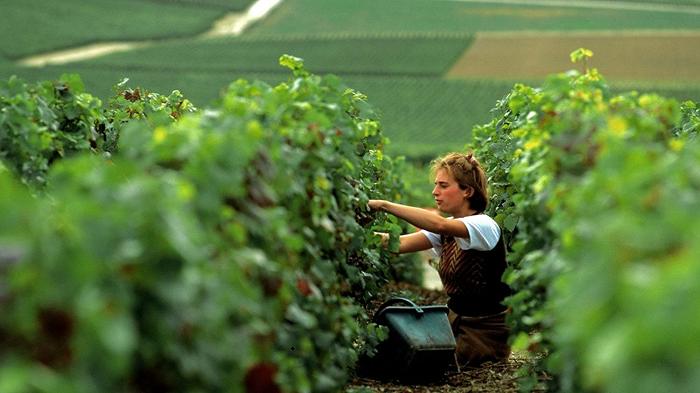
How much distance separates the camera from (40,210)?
2.81 m

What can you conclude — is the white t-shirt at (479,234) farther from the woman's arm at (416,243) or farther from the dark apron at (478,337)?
the dark apron at (478,337)

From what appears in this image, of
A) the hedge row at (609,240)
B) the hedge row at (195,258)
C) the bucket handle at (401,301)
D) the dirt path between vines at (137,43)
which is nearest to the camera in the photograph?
the hedge row at (609,240)

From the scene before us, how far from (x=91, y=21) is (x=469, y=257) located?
46348 millimetres

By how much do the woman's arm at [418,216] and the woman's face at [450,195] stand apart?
28 cm

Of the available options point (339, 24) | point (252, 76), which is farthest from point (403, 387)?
point (339, 24)

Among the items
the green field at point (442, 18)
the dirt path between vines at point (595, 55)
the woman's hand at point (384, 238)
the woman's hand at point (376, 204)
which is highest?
the woman's hand at point (376, 204)

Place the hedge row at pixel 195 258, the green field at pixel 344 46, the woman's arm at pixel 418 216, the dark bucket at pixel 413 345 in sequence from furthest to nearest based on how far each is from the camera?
1. the green field at pixel 344 46
2. the dark bucket at pixel 413 345
3. the woman's arm at pixel 418 216
4. the hedge row at pixel 195 258

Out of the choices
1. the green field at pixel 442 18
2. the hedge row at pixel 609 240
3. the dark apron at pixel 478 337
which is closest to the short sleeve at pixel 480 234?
the dark apron at pixel 478 337

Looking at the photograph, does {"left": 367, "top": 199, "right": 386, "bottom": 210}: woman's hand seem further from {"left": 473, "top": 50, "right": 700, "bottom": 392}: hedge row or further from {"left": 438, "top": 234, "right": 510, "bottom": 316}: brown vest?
{"left": 473, "top": 50, "right": 700, "bottom": 392}: hedge row

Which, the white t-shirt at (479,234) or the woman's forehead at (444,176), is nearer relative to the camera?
the white t-shirt at (479,234)

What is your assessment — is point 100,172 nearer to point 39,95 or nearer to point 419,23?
point 39,95

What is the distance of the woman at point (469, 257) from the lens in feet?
21.6

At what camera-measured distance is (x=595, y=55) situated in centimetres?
4212

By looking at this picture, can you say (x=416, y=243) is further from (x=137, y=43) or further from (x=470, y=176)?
(x=137, y=43)
